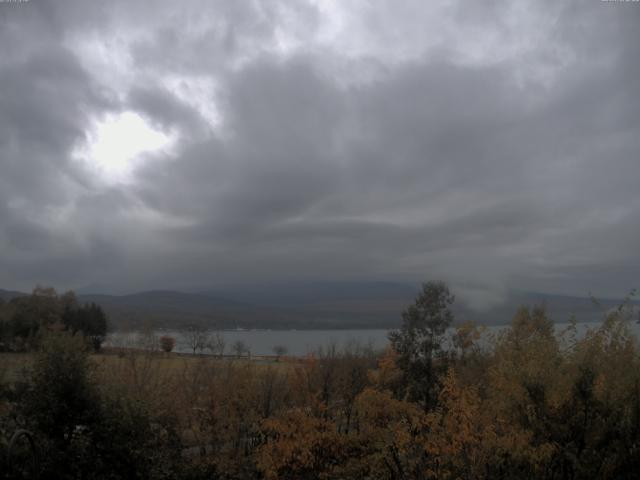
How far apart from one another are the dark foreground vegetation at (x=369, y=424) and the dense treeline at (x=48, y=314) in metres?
52.5

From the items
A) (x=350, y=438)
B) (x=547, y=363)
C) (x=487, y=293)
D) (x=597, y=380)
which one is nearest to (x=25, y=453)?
(x=350, y=438)

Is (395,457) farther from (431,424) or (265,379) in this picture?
(265,379)

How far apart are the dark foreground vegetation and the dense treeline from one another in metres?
52.5

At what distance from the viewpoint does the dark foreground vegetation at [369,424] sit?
11.6 m

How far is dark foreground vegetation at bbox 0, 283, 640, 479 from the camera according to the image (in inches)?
457

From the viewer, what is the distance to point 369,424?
1738 cm

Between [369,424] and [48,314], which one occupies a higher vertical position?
[48,314]

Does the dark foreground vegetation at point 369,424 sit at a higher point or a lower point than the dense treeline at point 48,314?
lower

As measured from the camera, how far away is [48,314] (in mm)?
72375

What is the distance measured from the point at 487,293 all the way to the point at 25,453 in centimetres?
7128

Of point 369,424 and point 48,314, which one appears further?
point 48,314

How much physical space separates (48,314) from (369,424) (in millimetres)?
66982

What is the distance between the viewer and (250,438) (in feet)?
67.4

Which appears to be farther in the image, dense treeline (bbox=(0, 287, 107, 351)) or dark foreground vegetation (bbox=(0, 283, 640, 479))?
dense treeline (bbox=(0, 287, 107, 351))
